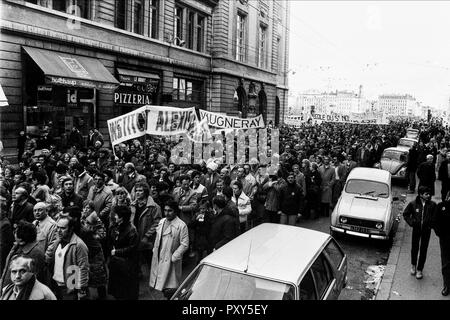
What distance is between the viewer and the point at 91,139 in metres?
16.0

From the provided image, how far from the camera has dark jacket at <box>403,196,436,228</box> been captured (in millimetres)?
7243

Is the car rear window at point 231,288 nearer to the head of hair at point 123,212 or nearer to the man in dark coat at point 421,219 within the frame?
the head of hair at point 123,212

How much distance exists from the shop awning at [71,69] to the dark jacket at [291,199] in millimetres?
10777

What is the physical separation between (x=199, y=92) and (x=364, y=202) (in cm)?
2128

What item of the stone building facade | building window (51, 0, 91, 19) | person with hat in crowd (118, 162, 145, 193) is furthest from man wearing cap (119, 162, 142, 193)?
building window (51, 0, 91, 19)

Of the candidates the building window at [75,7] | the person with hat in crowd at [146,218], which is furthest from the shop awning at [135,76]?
Answer: the person with hat in crowd at [146,218]

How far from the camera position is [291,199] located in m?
8.88

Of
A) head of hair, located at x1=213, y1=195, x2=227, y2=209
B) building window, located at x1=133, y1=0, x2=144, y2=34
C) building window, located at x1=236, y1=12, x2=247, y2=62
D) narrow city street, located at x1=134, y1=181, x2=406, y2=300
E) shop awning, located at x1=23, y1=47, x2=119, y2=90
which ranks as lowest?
narrow city street, located at x1=134, y1=181, x2=406, y2=300

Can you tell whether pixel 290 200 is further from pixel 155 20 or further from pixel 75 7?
pixel 155 20

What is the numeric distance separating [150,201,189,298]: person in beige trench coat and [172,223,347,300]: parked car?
0.88m

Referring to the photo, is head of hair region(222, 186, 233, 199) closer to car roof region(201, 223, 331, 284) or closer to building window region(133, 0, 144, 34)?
car roof region(201, 223, 331, 284)

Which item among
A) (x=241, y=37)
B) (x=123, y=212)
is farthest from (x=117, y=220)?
(x=241, y=37)

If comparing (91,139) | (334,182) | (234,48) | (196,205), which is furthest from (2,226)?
(234,48)

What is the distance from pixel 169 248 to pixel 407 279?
4678 millimetres
